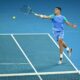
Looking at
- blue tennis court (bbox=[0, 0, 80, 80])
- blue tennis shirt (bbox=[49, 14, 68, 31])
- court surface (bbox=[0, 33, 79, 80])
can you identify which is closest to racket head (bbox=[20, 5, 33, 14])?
blue tennis court (bbox=[0, 0, 80, 80])

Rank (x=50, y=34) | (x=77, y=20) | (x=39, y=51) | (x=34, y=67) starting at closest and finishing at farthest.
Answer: (x=34, y=67) → (x=39, y=51) → (x=50, y=34) → (x=77, y=20)

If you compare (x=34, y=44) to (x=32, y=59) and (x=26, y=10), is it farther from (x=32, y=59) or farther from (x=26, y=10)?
(x=26, y=10)

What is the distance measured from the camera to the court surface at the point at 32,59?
52.3 ft

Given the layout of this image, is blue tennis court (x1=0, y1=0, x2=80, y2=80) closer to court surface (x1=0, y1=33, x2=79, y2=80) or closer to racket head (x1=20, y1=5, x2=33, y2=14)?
court surface (x1=0, y1=33, x2=79, y2=80)

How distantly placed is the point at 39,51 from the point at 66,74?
96.3 inches

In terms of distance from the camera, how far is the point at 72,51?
1845 cm

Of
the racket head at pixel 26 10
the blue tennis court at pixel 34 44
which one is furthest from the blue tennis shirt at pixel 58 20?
the blue tennis court at pixel 34 44

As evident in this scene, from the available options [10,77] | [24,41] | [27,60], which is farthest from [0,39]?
[10,77]

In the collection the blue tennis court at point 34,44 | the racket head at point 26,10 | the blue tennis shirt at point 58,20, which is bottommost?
the blue tennis court at point 34,44

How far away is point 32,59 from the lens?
57.1 ft

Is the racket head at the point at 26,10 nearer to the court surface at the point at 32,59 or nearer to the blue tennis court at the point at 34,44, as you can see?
the blue tennis court at the point at 34,44

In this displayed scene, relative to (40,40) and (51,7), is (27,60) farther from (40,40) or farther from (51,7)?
(51,7)

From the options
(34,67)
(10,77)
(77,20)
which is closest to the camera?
(10,77)

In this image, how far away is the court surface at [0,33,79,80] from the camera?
1593 cm
